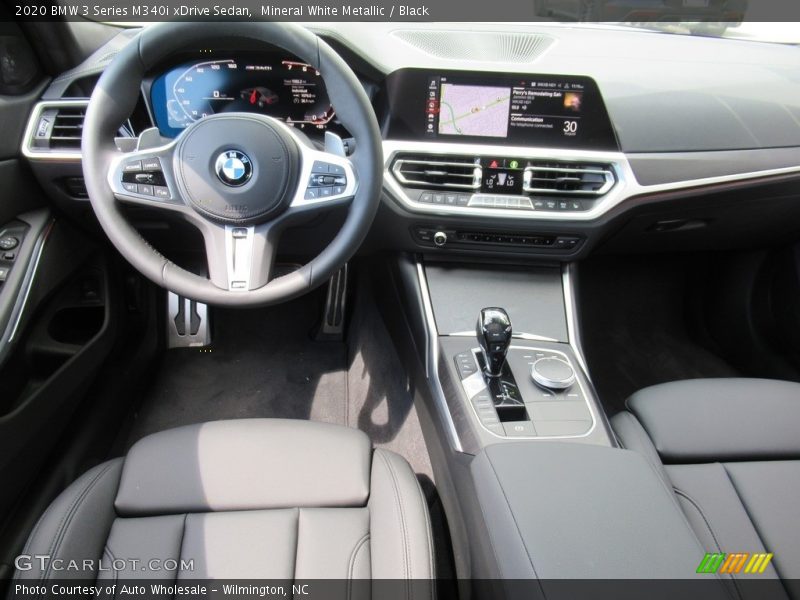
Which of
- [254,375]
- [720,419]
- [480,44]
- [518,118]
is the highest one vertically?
[480,44]

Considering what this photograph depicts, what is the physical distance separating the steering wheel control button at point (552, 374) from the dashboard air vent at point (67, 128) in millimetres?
1178

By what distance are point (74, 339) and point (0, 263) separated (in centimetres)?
41

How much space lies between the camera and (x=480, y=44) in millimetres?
1363

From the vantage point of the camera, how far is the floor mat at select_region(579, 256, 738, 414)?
6.55 feet

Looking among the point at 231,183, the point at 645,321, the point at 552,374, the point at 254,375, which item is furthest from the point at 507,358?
the point at 645,321

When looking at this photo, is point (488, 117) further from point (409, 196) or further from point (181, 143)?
point (181, 143)

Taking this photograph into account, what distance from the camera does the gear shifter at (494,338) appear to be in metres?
1.18

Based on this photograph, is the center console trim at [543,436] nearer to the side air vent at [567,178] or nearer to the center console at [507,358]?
the center console at [507,358]

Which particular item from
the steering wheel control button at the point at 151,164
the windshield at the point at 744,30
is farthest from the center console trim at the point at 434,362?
the windshield at the point at 744,30

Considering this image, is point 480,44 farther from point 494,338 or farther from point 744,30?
point 744,30

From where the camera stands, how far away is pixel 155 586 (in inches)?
35.6

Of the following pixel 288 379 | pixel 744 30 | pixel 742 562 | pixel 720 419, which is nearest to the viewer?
pixel 742 562

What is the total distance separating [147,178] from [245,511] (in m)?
0.64

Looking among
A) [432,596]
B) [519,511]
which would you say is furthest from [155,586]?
[519,511]
